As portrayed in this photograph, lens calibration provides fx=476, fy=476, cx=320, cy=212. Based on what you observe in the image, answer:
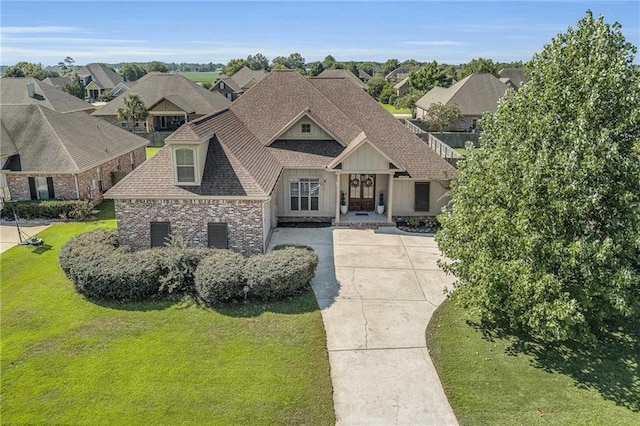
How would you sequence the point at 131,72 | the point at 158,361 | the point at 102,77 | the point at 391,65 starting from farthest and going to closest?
the point at 391,65
the point at 131,72
the point at 102,77
the point at 158,361

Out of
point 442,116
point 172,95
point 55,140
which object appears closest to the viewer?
point 55,140

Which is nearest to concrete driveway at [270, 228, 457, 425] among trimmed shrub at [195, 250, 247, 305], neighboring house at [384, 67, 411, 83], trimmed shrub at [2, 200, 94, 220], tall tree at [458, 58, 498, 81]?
trimmed shrub at [195, 250, 247, 305]

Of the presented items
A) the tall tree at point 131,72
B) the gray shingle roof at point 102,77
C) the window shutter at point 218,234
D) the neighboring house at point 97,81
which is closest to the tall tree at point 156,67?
the tall tree at point 131,72

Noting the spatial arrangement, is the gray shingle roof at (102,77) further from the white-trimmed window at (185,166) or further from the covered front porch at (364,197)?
the white-trimmed window at (185,166)

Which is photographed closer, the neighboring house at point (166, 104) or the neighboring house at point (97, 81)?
the neighboring house at point (166, 104)

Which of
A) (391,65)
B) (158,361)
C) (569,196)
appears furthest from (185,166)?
(391,65)

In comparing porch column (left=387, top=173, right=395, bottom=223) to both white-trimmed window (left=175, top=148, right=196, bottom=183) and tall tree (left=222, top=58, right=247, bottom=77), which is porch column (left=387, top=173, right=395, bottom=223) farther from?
tall tree (left=222, top=58, right=247, bottom=77)

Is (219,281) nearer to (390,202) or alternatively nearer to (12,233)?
(390,202)
